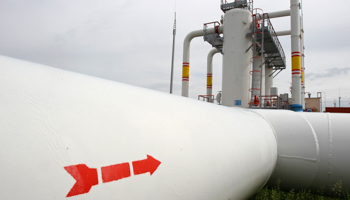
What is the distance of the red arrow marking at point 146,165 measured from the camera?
3.28ft

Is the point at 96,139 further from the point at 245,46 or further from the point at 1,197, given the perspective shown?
the point at 245,46

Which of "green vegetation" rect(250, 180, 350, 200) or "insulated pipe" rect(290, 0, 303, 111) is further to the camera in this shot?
"insulated pipe" rect(290, 0, 303, 111)

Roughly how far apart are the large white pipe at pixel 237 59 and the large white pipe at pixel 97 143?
34.2ft

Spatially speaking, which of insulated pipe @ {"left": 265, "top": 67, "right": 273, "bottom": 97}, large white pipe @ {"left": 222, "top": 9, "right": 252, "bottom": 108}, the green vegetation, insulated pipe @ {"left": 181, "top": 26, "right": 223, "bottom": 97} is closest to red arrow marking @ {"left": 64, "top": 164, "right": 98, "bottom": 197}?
the green vegetation

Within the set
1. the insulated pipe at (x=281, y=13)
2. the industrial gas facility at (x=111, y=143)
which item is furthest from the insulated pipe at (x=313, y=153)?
the insulated pipe at (x=281, y=13)

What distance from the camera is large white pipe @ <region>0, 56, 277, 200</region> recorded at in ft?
2.43

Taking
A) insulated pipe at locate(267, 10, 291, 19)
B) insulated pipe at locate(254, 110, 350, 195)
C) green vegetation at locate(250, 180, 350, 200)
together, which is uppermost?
insulated pipe at locate(267, 10, 291, 19)

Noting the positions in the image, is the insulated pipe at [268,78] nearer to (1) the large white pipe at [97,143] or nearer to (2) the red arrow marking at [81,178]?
(1) the large white pipe at [97,143]

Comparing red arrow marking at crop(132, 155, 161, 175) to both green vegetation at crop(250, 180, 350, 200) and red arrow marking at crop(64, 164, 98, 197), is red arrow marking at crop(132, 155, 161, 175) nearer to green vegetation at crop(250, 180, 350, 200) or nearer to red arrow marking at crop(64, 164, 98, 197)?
red arrow marking at crop(64, 164, 98, 197)

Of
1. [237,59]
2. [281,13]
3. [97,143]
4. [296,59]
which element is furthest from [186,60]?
[97,143]

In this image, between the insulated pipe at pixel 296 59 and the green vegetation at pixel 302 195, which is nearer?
the green vegetation at pixel 302 195

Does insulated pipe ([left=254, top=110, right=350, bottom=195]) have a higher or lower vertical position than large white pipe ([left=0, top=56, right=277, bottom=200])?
lower

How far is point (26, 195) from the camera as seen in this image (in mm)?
691

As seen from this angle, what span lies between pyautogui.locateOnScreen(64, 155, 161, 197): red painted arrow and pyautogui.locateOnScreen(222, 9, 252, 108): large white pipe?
36.3ft
